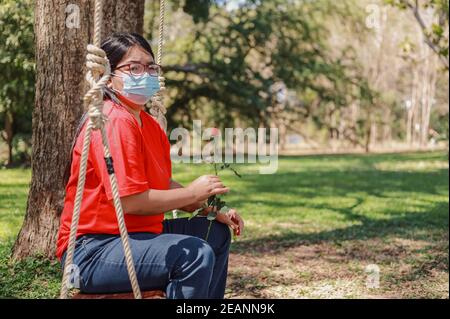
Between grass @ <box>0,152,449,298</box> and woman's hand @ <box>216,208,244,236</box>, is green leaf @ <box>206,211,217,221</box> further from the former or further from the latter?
grass @ <box>0,152,449,298</box>

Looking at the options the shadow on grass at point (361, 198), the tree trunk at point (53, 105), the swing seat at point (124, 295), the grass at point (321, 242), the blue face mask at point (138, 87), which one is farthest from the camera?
the shadow on grass at point (361, 198)

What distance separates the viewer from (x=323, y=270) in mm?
5250

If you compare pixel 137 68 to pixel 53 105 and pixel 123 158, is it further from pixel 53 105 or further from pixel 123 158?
pixel 53 105

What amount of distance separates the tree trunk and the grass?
243 millimetres

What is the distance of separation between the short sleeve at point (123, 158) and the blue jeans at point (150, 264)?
22 cm

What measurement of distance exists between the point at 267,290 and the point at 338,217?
369cm

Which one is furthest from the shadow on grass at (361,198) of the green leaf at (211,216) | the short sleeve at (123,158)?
the short sleeve at (123,158)

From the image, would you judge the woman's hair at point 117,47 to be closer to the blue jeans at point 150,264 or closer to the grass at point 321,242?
the blue jeans at point 150,264

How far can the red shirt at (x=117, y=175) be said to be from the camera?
243 cm

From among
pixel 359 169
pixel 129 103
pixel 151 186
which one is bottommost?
pixel 359 169

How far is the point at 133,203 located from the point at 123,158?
185 mm

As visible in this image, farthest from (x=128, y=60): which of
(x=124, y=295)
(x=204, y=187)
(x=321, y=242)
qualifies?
(x=321, y=242)
